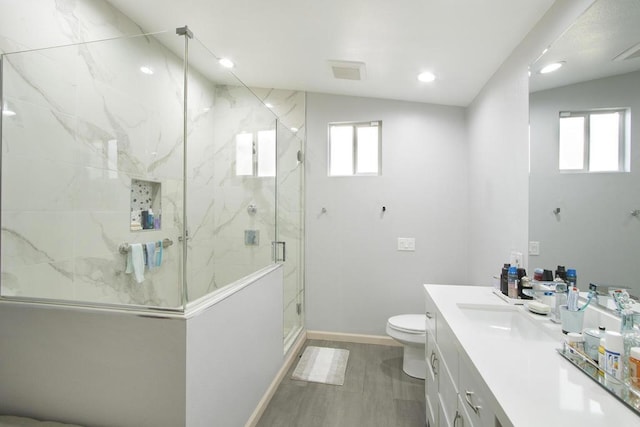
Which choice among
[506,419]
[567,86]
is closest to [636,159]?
[567,86]

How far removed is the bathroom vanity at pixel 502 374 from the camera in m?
0.78

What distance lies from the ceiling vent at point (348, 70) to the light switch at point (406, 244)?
1.56m

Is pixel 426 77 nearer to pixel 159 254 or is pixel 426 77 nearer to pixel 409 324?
pixel 409 324

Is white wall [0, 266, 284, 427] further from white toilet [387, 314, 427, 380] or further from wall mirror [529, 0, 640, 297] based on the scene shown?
wall mirror [529, 0, 640, 297]

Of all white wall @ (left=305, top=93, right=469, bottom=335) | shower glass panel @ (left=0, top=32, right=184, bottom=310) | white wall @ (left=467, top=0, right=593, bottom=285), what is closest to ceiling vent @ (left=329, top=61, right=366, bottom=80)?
white wall @ (left=305, top=93, right=469, bottom=335)

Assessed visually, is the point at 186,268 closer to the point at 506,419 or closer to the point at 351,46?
the point at 506,419

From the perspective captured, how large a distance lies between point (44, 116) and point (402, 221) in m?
2.79

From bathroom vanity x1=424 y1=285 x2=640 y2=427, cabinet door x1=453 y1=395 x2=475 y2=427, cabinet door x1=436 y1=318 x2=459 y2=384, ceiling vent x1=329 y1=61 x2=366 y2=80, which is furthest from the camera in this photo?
ceiling vent x1=329 y1=61 x2=366 y2=80

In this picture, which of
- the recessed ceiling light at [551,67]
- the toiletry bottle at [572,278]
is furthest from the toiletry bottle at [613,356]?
the recessed ceiling light at [551,67]

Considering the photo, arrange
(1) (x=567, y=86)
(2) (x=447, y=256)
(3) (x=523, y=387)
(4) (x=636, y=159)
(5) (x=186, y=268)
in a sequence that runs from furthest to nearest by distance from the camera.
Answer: (2) (x=447, y=256)
(5) (x=186, y=268)
(1) (x=567, y=86)
(4) (x=636, y=159)
(3) (x=523, y=387)

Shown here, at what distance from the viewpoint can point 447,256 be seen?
122 inches

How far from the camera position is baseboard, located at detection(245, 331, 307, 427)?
6.65 ft

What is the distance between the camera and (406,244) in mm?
3160

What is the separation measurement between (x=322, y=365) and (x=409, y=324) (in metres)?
0.84
